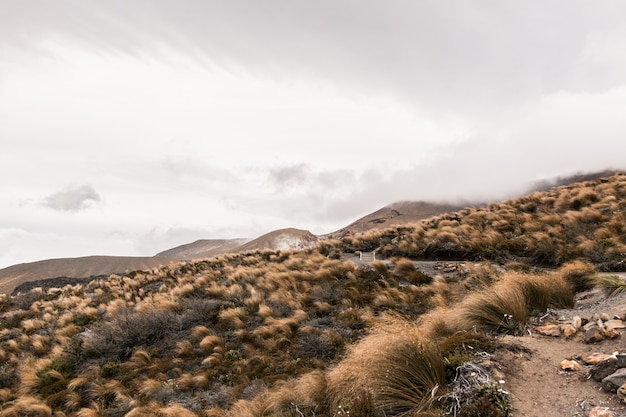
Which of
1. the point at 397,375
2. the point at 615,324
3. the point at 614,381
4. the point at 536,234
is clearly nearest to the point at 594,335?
the point at 615,324

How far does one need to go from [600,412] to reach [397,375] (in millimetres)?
2277

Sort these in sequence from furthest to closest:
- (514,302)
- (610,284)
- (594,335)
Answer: (610,284) < (514,302) < (594,335)

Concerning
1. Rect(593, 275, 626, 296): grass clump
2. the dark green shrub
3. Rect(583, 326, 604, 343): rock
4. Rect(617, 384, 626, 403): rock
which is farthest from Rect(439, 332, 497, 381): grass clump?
the dark green shrub

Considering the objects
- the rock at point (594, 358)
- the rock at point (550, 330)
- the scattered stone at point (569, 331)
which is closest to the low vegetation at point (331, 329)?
the rock at point (550, 330)

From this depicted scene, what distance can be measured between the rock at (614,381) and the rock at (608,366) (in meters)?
0.15

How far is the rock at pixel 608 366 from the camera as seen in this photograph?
14.1 feet

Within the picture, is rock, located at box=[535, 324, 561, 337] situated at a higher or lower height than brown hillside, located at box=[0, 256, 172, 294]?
lower

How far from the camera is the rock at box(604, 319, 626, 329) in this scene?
5320 millimetres

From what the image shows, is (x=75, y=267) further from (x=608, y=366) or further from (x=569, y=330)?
(x=608, y=366)

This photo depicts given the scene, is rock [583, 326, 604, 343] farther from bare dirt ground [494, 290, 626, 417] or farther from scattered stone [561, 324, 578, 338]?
scattered stone [561, 324, 578, 338]

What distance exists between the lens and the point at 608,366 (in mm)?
4348

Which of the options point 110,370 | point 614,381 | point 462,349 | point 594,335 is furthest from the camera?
point 110,370

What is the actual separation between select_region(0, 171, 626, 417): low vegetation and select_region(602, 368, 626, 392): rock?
113cm

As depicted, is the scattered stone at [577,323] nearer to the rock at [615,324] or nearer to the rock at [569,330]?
the rock at [569,330]
